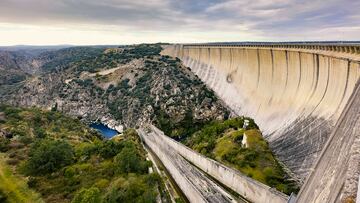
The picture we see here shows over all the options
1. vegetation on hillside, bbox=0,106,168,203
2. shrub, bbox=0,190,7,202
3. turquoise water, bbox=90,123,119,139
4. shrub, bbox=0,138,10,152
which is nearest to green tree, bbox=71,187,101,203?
vegetation on hillside, bbox=0,106,168,203

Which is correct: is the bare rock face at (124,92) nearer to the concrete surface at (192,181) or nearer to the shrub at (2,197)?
the concrete surface at (192,181)

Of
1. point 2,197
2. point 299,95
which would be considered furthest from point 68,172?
point 299,95

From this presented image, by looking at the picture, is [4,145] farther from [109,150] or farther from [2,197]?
[2,197]

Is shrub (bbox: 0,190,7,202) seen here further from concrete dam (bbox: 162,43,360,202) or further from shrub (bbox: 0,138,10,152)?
concrete dam (bbox: 162,43,360,202)

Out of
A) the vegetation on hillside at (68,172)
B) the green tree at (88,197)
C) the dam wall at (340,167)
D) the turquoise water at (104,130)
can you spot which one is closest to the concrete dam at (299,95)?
the dam wall at (340,167)

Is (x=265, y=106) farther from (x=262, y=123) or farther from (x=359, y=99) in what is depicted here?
(x=359, y=99)

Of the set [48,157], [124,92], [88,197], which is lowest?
[124,92]
